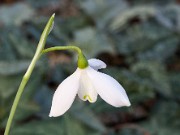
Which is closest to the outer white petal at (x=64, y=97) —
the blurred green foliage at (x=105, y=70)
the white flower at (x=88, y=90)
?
the white flower at (x=88, y=90)

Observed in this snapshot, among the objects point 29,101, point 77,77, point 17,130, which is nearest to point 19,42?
point 29,101

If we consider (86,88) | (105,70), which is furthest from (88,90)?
(105,70)

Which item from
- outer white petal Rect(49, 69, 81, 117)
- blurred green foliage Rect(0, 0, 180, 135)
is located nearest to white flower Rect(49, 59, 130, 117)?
outer white petal Rect(49, 69, 81, 117)

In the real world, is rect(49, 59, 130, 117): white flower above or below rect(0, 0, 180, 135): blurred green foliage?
above

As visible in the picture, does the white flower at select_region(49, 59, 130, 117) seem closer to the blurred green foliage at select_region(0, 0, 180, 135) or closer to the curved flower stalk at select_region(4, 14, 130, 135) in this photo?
the curved flower stalk at select_region(4, 14, 130, 135)

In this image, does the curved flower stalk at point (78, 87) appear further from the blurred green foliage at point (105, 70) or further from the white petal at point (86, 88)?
the blurred green foliage at point (105, 70)

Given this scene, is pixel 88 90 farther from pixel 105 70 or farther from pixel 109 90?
pixel 105 70
